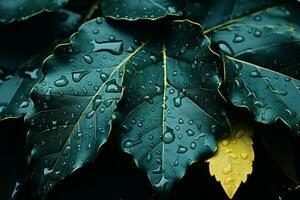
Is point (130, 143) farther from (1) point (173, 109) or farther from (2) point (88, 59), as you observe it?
(2) point (88, 59)

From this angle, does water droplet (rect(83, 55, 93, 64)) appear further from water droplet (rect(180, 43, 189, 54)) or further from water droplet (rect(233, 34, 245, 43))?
water droplet (rect(233, 34, 245, 43))

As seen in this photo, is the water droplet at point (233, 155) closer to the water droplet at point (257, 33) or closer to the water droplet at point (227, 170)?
the water droplet at point (227, 170)

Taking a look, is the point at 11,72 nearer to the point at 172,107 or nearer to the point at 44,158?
the point at 44,158

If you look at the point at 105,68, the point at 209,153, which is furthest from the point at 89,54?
the point at 209,153

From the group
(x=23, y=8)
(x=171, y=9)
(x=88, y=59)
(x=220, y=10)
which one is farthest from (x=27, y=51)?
(x=220, y=10)

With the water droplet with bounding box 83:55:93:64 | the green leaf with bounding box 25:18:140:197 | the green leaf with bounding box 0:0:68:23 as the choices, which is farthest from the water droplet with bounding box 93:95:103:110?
the green leaf with bounding box 0:0:68:23
